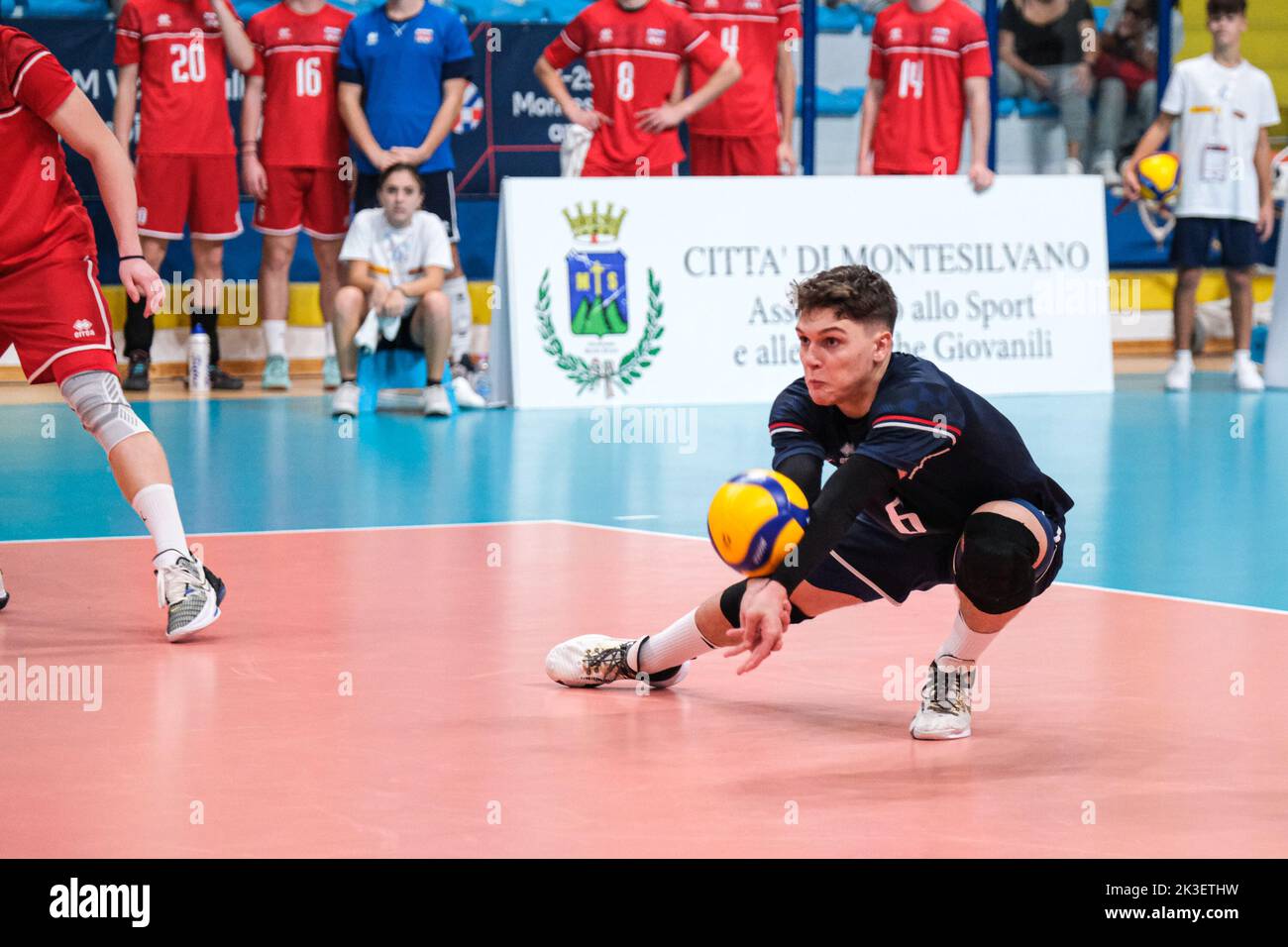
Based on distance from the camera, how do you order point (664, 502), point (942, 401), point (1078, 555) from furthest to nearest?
point (664, 502), point (1078, 555), point (942, 401)

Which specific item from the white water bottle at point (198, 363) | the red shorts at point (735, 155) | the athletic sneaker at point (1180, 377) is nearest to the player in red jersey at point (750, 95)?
the red shorts at point (735, 155)

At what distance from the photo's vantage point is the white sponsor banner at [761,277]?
1226cm

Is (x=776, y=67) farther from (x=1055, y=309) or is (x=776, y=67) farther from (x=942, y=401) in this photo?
(x=942, y=401)

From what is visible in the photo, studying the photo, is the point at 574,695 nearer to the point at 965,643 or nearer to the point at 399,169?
the point at 965,643

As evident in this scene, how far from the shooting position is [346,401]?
11.6 m

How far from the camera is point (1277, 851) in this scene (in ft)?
11.2

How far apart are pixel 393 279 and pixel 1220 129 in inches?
243

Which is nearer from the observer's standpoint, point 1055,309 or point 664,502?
point 664,502

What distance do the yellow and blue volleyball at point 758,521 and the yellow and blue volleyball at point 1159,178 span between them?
35.3ft

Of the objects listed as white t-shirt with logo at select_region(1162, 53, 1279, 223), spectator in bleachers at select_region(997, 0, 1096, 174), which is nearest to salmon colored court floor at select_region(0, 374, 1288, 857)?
white t-shirt with logo at select_region(1162, 53, 1279, 223)

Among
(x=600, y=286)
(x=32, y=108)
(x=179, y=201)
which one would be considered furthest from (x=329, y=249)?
(x=32, y=108)

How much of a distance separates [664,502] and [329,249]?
5561mm

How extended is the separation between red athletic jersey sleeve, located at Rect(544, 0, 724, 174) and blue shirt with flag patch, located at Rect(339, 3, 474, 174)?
27.6 inches

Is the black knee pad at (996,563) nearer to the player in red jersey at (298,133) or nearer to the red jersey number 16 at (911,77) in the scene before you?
the player in red jersey at (298,133)
